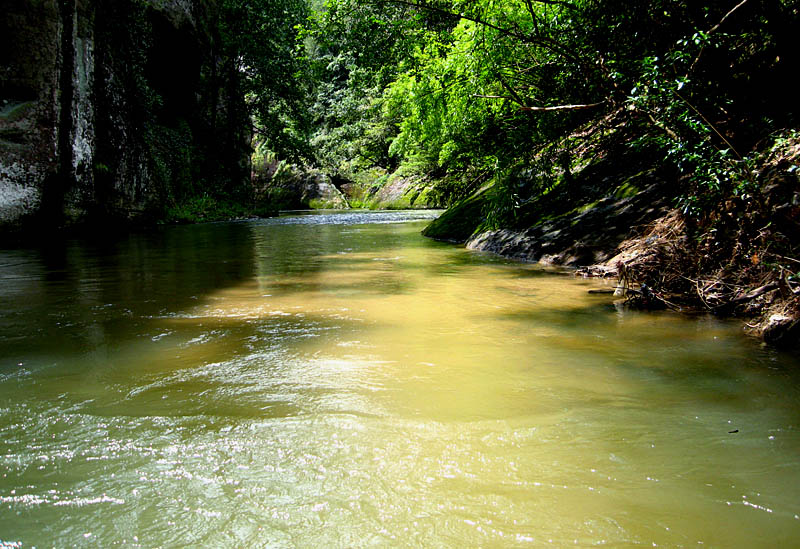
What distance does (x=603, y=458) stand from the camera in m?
1.82

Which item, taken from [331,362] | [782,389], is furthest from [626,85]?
[331,362]

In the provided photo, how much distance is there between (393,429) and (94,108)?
42.1 ft

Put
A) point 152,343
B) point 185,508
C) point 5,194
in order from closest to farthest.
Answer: point 185,508 → point 152,343 → point 5,194

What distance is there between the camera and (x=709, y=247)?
4098 millimetres

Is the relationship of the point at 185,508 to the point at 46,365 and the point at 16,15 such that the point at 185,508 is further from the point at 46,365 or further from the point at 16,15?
the point at 16,15

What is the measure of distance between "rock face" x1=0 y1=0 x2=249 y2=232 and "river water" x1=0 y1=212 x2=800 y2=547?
8360mm

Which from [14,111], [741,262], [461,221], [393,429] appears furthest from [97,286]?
[14,111]

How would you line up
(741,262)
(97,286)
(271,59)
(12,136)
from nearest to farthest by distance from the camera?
(741,262) < (97,286) < (12,136) < (271,59)

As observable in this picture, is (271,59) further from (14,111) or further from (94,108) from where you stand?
(14,111)

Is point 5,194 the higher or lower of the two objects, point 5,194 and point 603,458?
the higher

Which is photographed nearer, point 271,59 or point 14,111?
point 14,111

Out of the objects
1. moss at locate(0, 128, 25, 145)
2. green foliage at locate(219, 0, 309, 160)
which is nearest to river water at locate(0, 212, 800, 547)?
moss at locate(0, 128, 25, 145)

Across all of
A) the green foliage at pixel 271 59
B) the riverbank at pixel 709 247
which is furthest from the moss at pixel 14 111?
the green foliage at pixel 271 59

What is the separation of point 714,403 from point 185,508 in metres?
2.15
